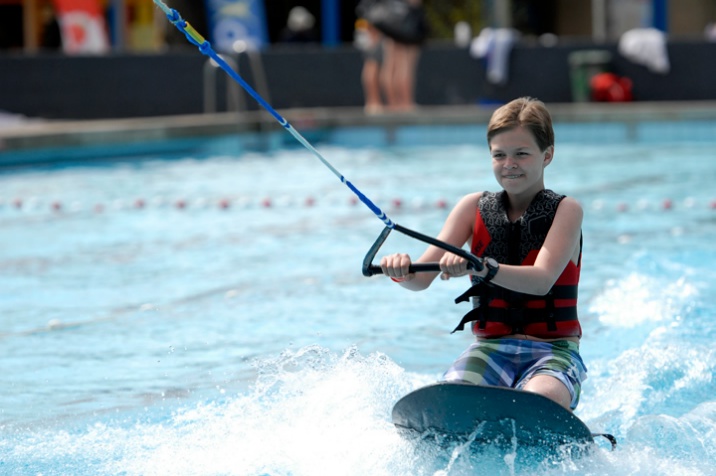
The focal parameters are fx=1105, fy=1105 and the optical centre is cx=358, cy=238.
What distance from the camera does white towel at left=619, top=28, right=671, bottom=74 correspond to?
15.0 meters

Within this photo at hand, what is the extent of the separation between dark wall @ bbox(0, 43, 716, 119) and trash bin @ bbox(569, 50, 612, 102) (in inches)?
8.4


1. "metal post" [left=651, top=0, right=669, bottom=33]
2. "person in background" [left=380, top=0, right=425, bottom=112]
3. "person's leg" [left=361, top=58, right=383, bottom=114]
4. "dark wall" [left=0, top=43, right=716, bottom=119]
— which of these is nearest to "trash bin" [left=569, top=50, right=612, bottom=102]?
"dark wall" [left=0, top=43, right=716, bottom=119]

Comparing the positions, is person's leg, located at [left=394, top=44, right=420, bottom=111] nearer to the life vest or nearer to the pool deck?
the pool deck

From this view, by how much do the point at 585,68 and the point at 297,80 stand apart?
13.6 feet

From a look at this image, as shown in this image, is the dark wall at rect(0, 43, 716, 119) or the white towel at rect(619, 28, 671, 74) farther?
the dark wall at rect(0, 43, 716, 119)

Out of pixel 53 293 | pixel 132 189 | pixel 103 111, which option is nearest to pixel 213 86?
pixel 103 111

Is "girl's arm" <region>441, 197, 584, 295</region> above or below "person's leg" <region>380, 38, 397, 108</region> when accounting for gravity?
below

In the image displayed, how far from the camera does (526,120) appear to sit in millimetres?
3314

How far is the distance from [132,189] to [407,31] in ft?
15.5

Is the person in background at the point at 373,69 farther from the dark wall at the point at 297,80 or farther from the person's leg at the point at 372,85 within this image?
the dark wall at the point at 297,80

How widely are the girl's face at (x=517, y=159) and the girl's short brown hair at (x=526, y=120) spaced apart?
0.01m

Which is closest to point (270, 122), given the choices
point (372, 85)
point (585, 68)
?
point (372, 85)

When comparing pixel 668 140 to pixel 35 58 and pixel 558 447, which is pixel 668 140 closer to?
pixel 35 58

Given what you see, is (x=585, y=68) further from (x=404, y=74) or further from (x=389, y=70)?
(x=389, y=70)
